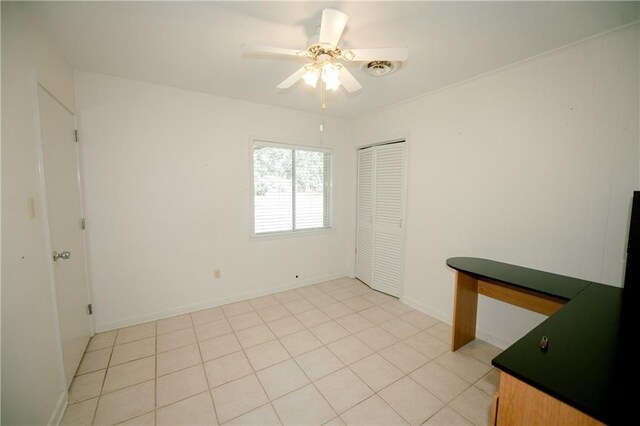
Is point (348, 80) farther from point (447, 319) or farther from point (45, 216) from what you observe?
point (447, 319)

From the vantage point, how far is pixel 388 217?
345 centimetres

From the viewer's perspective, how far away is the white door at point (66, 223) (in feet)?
5.77

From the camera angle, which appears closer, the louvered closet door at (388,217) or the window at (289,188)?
the louvered closet door at (388,217)

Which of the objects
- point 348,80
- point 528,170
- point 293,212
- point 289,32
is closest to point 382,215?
point 293,212

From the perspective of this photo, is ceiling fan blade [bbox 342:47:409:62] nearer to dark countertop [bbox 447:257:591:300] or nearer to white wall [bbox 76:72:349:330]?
dark countertop [bbox 447:257:591:300]

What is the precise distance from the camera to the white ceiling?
152 centimetres

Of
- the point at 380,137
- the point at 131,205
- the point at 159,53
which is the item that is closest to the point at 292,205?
the point at 380,137

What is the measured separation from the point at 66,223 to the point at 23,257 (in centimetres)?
80

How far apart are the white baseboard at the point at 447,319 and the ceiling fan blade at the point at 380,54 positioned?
2560 millimetres

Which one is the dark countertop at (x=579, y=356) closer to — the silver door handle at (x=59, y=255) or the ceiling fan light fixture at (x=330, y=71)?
the ceiling fan light fixture at (x=330, y=71)

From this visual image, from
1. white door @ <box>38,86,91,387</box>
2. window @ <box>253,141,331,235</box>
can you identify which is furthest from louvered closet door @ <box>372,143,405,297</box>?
white door @ <box>38,86,91,387</box>

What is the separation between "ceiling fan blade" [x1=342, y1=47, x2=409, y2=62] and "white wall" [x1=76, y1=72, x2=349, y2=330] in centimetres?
199

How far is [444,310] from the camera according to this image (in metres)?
2.83

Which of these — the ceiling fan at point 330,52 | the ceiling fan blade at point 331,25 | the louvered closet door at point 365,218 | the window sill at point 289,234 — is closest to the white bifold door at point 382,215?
the louvered closet door at point 365,218
